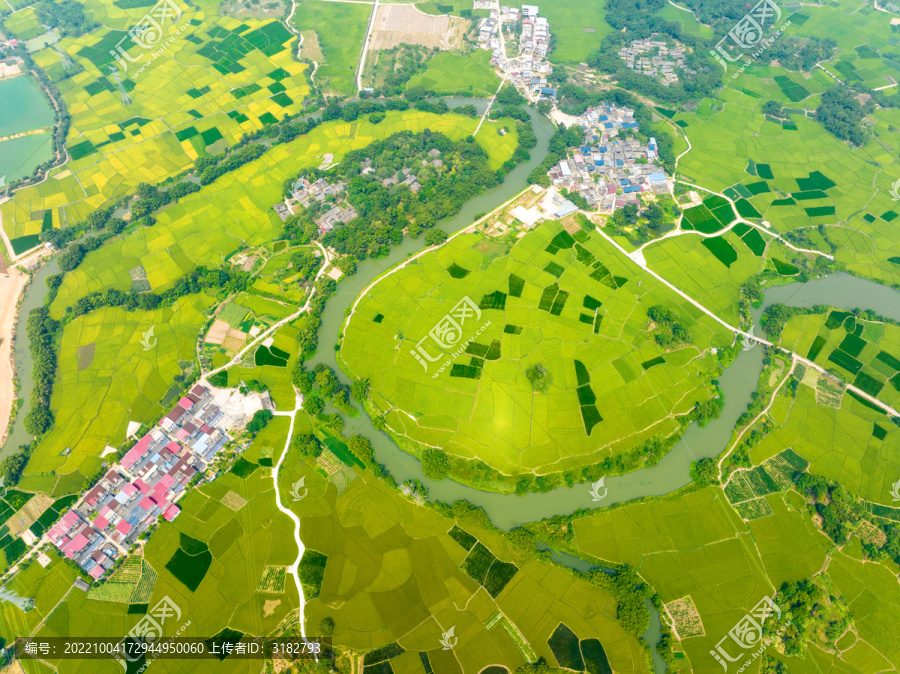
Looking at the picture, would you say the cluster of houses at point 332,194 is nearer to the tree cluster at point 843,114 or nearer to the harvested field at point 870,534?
the harvested field at point 870,534

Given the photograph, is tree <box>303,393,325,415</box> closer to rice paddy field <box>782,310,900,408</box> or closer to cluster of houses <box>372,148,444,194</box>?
cluster of houses <box>372,148,444,194</box>

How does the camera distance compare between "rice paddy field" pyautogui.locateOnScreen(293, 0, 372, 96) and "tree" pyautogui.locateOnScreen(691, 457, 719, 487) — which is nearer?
"tree" pyautogui.locateOnScreen(691, 457, 719, 487)

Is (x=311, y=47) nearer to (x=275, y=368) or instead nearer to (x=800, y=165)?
(x=275, y=368)

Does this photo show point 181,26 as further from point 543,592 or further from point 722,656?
point 722,656

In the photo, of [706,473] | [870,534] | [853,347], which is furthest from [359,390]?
[853,347]

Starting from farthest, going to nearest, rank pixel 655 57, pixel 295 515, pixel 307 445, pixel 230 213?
pixel 655 57 < pixel 230 213 < pixel 307 445 < pixel 295 515

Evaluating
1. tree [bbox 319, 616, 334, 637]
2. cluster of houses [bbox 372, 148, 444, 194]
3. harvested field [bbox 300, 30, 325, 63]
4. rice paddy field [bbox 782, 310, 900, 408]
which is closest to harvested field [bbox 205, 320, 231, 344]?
cluster of houses [bbox 372, 148, 444, 194]

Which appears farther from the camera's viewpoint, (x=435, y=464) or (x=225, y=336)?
(x=225, y=336)
